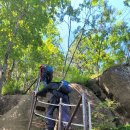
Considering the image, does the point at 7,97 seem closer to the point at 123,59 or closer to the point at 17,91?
the point at 17,91

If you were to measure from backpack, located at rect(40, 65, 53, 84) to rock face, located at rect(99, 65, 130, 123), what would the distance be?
804 centimetres

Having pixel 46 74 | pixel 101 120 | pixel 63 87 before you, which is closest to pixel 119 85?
pixel 101 120

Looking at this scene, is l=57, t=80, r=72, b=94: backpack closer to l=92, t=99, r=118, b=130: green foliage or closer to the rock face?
l=92, t=99, r=118, b=130: green foliage

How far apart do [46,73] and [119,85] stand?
8960mm

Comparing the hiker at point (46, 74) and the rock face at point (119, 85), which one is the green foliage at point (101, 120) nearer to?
the hiker at point (46, 74)

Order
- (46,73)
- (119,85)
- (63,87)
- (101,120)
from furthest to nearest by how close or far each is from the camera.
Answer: (119,85), (101,120), (46,73), (63,87)

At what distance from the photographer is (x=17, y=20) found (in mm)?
18625

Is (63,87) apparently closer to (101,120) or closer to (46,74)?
(46,74)

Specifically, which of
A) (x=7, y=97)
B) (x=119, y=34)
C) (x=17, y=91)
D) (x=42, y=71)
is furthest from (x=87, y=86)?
(x=119, y=34)

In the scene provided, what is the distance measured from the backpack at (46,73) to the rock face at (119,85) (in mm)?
8043

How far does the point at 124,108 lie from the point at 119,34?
20.8 m

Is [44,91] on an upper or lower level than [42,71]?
lower

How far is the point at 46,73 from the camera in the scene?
27.3 feet

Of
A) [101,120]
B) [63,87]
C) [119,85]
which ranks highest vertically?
[119,85]
